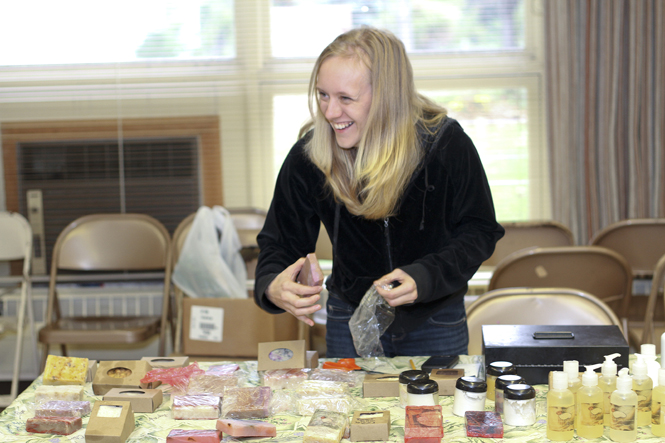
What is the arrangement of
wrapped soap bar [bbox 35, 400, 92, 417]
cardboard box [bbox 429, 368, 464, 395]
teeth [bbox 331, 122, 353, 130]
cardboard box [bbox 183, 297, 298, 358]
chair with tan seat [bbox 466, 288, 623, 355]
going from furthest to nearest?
cardboard box [bbox 183, 297, 298, 358] → chair with tan seat [bbox 466, 288, 623, 355] → teeth [bbox 331, 122, 353, 130] → cardboard box [bbox 429, 368, 464, 395] → wrapped soap bar [bbox 35, 400, 92, 417]

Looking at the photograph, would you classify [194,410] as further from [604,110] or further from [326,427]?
[604,110]

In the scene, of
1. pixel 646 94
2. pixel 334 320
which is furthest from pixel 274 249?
pixel 646 94

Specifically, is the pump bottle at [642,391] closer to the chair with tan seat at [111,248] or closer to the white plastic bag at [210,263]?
the white plastic bag at [210,263]

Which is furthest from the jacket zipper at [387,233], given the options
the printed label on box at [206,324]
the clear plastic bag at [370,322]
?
the printed label on box at [206,324]

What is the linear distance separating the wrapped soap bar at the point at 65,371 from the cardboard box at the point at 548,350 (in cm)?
86

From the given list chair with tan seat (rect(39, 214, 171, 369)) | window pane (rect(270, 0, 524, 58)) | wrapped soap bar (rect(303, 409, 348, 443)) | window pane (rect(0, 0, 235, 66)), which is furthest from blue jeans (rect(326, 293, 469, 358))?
window pane (rect(0, 0, 235, 66))

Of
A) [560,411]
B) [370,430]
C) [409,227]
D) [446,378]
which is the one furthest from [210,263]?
[560,411]

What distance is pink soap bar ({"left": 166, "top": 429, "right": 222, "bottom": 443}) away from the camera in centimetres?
102

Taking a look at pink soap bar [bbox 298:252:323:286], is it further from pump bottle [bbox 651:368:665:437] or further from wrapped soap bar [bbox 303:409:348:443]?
pump bottle [bbox 651:368:665:437]

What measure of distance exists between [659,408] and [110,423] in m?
0.93

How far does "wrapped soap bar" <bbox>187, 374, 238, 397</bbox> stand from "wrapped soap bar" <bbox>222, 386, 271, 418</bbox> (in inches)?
2.0

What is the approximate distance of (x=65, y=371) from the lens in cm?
134

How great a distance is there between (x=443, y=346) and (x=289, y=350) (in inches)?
15.7

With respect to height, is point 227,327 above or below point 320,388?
below
